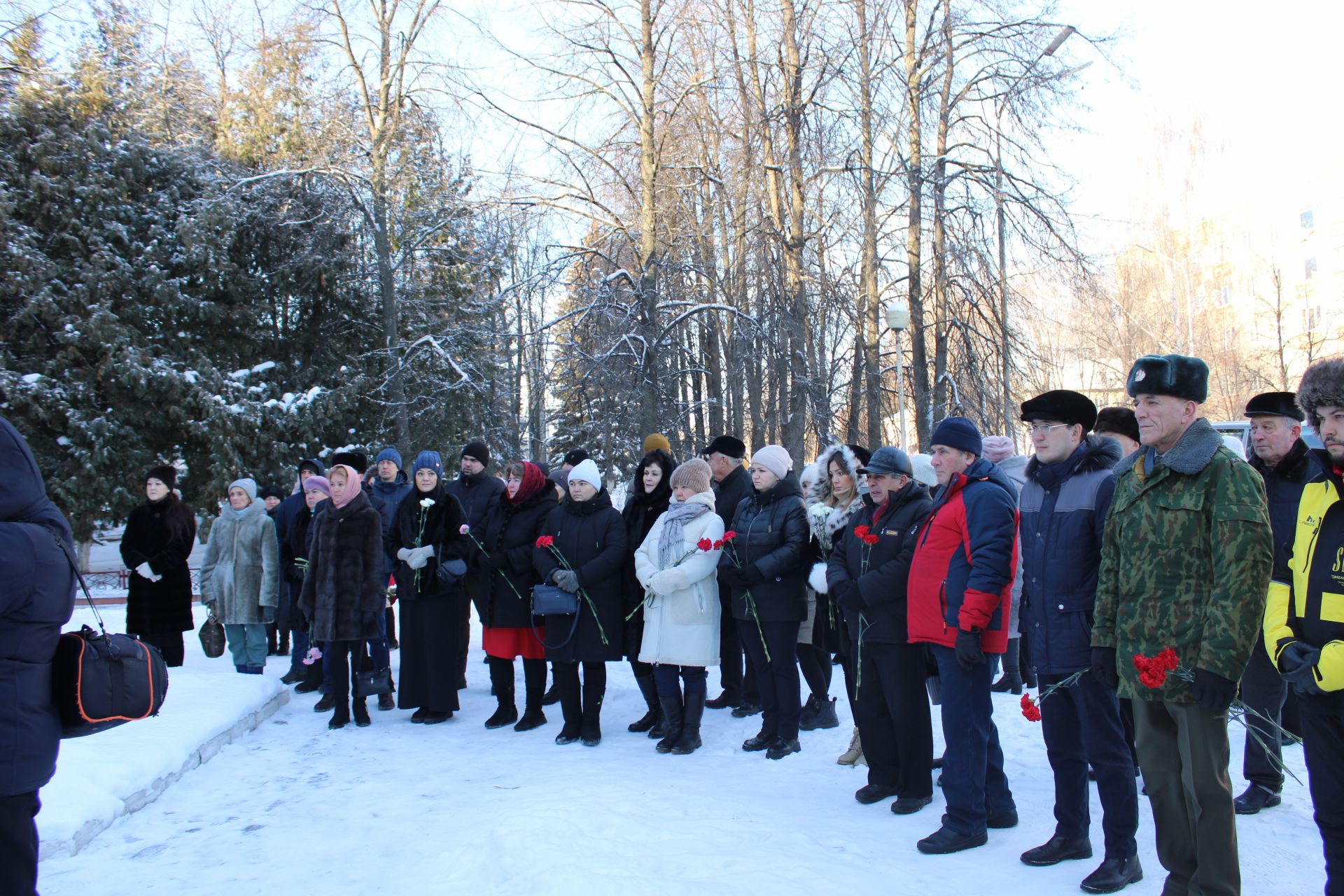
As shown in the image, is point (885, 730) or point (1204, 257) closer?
point (885, 730)

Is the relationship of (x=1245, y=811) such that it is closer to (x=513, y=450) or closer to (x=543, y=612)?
(x=543, y=612)

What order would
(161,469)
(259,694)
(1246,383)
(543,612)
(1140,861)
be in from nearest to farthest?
(1140,861) → (543,612) → (259,694) → (161,469) → (1246,383)

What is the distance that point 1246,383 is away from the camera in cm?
3028

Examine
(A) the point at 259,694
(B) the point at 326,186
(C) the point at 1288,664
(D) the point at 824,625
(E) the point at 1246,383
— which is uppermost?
(B) the point at 326,186

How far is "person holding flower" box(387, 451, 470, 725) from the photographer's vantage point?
7.77 m

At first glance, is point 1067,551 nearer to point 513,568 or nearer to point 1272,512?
point 1272,512

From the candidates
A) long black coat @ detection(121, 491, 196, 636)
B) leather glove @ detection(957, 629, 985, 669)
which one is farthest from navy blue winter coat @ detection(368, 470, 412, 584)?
leather glove @ detection(957, 629, 985, 669)

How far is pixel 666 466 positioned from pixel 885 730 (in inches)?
116

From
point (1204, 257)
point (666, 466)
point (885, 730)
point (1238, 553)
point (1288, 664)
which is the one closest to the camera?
point (1288, 664)

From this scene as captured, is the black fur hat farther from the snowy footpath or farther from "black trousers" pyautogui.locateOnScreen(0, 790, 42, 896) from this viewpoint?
"black trousers" pyautogui.locateOnScreen(0, 790, 42, 896)

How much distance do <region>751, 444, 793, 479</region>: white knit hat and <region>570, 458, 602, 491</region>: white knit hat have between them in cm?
137

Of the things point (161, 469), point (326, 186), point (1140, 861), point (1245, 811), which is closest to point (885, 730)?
point (1140, 861)

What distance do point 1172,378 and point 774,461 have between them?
316 centimetres

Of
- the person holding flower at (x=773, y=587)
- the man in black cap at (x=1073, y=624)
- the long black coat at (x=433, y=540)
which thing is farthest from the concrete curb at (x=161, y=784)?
the man in black cap at (x=1073, y=624)
